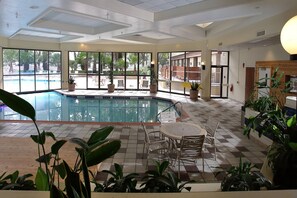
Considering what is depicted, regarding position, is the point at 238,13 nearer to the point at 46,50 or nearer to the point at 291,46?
the point at 291,46

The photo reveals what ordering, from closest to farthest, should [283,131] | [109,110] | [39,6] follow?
[283,131] → [39,6] → [109,110]

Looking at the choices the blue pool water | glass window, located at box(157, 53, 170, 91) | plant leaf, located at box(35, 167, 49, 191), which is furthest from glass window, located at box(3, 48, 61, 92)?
plant leaf, located at box(35, 167, 49, 191)

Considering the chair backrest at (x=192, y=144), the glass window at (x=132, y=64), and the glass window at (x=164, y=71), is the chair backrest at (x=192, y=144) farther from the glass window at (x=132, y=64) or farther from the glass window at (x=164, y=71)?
the glass window at (x=132, y=64)

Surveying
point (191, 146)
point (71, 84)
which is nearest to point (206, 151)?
point (191, 146)

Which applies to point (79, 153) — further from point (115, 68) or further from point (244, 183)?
point (115, 68)

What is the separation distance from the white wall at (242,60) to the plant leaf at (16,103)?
9.06 metres

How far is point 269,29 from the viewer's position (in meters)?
7.00

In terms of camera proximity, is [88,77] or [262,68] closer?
[262,68]

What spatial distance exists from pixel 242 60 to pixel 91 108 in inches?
294

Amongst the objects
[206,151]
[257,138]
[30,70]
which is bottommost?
[206,151]

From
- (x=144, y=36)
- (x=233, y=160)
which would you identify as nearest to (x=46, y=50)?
(x=144, y=36)

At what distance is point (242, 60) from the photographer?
12.2 metres

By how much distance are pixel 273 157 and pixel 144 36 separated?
12621mm

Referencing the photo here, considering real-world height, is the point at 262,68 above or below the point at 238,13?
below
